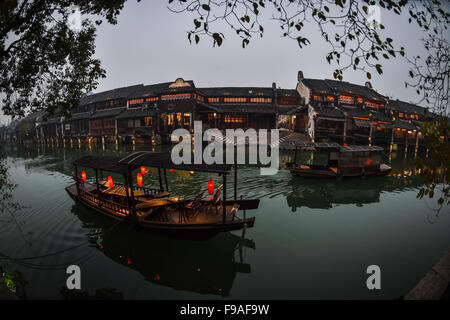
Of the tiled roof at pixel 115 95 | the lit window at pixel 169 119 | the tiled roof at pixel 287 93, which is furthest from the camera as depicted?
the tiled roof at pixel 115 95

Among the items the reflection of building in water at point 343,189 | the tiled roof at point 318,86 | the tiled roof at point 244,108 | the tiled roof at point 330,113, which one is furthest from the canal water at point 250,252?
the tiled roof at point 318,86

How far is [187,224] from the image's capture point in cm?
669

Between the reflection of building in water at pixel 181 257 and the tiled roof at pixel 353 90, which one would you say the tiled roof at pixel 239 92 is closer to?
the tiled roof at pixel 353 90

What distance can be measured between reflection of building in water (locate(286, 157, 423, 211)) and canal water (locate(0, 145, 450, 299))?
11.4 inches

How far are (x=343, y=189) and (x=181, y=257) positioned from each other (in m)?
12.0

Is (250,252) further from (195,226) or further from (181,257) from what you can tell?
(181,257)

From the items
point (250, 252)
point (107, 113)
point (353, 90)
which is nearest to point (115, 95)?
point (107, 113)

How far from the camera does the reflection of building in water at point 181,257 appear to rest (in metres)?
5.76

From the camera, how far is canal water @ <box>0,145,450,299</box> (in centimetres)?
553

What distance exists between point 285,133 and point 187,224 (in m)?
29.2

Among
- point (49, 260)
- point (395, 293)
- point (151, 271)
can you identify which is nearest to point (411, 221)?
point (395, 293)

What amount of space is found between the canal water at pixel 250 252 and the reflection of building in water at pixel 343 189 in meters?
0.29

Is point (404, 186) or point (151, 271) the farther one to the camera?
point (404, 186)
